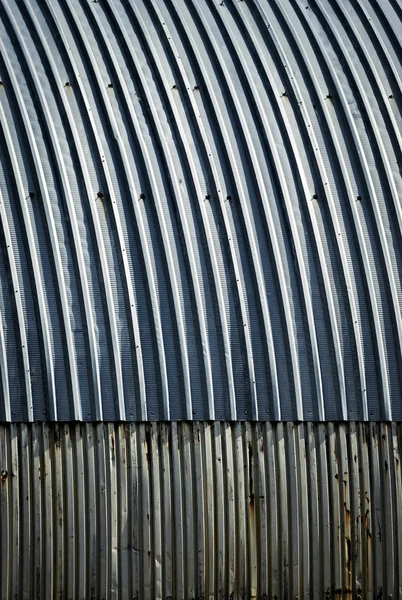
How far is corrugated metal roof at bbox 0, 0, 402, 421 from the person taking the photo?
7.04 m

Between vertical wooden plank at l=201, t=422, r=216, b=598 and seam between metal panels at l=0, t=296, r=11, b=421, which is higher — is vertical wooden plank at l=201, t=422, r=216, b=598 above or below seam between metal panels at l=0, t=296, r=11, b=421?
below

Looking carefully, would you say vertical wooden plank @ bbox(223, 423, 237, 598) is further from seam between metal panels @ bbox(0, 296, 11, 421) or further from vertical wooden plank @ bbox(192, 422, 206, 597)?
seam between metal panels @ bbox(0, 296, 11, 421)

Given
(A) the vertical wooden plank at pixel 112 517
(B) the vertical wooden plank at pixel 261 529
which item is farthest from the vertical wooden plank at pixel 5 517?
(B) the vertical wooden plank at pixel 261 529

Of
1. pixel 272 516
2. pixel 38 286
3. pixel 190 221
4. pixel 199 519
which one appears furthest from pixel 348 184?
pixel 199 519

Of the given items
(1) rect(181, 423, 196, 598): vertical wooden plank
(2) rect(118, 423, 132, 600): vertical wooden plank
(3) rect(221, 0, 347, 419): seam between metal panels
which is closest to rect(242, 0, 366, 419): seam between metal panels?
(3) rect(221, 0, 347, 419): seam between metal panels

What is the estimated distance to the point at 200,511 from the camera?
6.88m

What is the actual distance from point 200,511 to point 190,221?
2.76m

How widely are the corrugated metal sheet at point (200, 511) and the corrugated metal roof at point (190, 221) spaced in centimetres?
24

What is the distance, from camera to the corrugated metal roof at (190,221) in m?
7.04

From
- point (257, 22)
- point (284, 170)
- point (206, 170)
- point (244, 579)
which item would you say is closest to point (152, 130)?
point (206, 170)

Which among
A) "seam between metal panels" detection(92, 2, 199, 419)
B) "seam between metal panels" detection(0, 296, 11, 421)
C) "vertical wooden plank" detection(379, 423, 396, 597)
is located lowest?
"vertical wooden plank" detection(379, 423, 396, 597)

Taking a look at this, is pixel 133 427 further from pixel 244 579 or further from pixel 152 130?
pixel 152 130

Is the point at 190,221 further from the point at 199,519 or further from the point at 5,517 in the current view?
the point at 5,517

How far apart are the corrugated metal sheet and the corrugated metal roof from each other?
24 cm
